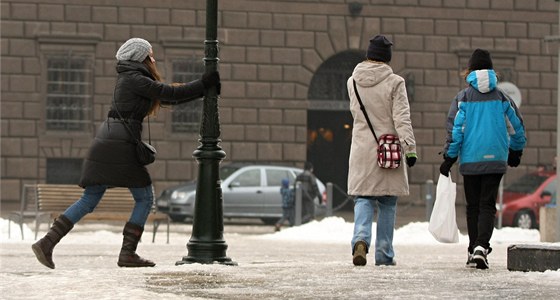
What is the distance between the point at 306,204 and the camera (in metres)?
26.5

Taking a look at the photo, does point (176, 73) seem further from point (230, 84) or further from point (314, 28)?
point (314, 28)

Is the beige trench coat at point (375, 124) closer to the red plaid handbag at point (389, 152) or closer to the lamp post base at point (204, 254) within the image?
the red plaid handbag at point (389, 152)

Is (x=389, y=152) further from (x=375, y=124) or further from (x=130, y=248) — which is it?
(x=130, y=248)

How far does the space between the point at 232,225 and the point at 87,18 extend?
6.27 meters

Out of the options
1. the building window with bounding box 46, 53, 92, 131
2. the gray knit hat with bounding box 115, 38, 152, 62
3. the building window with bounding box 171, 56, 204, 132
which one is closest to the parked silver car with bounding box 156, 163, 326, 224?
the building window with bounding box 171, 56, 204, 132

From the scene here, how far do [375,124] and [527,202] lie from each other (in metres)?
15.5

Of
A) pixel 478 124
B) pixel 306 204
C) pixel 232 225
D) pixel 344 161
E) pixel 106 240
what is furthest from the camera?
pixel 344 161

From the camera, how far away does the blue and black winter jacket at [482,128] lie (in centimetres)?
1255

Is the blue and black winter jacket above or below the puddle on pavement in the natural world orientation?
above

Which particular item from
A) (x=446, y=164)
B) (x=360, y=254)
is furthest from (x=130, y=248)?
(x=446, y=164)

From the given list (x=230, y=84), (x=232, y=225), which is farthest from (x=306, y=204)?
(x=230, y=84)

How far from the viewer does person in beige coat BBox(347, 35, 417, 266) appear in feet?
41.7

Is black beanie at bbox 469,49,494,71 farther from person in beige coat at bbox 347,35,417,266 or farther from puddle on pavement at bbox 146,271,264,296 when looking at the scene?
puddle on pavement at bbox 146,271,264,296

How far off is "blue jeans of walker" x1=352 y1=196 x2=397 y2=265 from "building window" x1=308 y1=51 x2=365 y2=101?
810 inches
